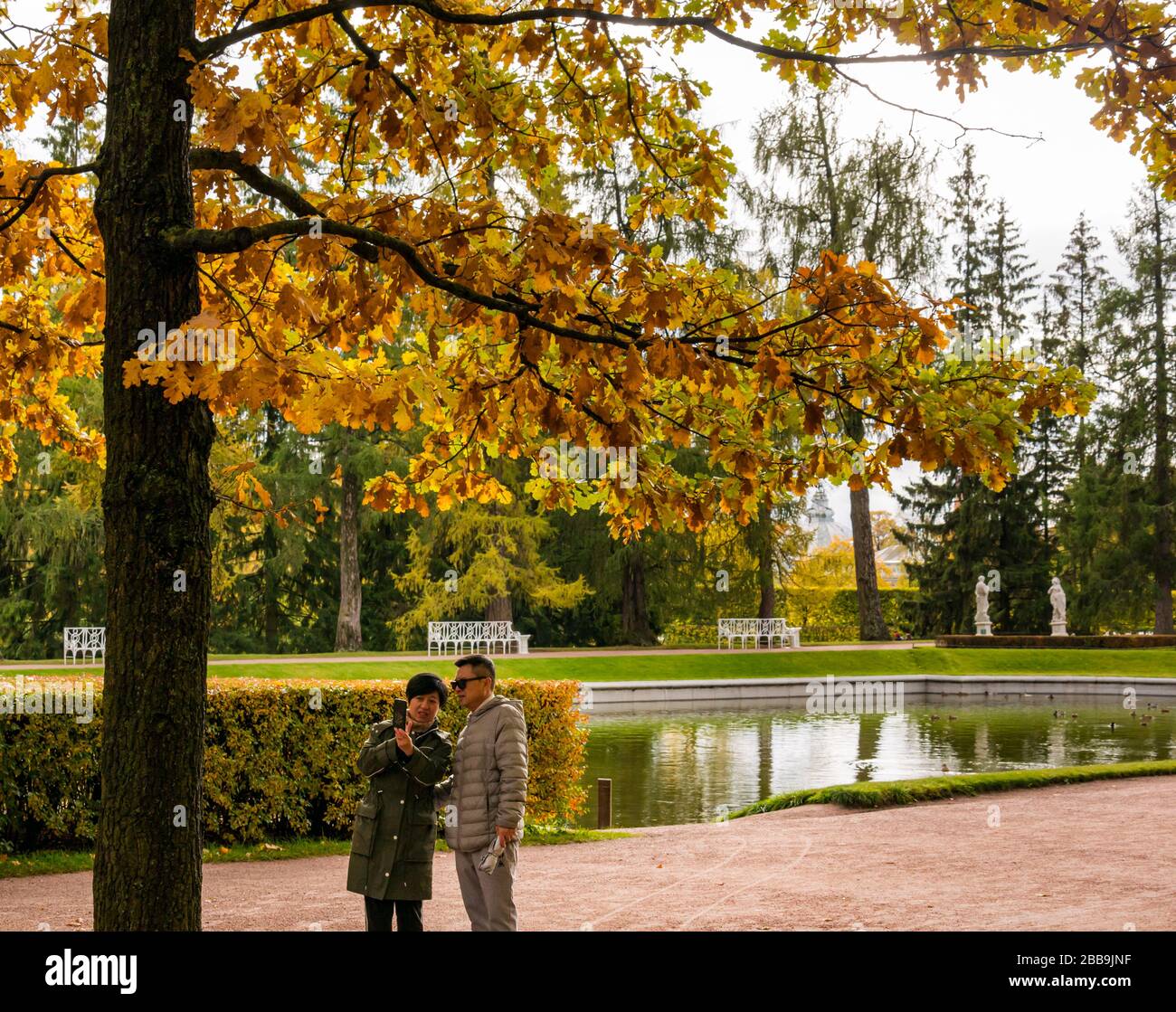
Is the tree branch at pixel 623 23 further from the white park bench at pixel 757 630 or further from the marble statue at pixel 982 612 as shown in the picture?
the marble statue at pixel 982 612

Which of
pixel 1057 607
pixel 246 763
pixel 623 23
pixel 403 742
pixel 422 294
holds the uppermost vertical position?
pixel 623 23

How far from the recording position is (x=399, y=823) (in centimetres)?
521

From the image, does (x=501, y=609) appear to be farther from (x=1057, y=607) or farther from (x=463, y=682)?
(x=463, y=682)

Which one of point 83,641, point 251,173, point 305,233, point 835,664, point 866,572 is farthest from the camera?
point 866,572

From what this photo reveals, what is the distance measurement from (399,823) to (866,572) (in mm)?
30769

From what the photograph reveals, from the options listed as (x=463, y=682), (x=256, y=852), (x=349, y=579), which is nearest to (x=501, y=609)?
(x=349, y=579)

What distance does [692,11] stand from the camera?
586 cm

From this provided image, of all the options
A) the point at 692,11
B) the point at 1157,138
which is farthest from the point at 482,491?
the point at 1157,138

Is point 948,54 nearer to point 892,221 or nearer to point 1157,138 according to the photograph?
point 1157,138

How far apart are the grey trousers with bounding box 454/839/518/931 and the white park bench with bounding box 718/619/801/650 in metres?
27.7

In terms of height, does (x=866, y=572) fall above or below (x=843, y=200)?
below

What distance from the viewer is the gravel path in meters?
6.99

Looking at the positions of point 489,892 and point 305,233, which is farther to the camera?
point 489,892

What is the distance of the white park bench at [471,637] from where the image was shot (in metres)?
29.7
